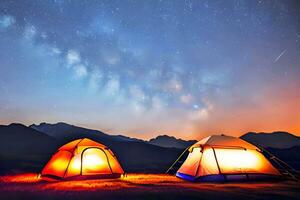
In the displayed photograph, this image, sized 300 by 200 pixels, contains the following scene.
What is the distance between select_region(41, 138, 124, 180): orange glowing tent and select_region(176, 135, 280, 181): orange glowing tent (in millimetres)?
3900

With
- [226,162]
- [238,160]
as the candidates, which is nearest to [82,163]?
[226,162]

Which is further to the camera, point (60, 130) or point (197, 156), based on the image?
point (60, 130)

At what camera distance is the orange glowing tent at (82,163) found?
13.2m

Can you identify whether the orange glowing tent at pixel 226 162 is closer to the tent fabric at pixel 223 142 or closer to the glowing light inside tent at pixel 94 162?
the tent fabric at pixel 223 142

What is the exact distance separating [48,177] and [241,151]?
386 inches

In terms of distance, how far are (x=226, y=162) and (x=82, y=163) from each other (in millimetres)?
6852

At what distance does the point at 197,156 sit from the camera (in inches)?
533

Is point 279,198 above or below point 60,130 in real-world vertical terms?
below

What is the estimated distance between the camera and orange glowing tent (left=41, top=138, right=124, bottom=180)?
13.2 metres

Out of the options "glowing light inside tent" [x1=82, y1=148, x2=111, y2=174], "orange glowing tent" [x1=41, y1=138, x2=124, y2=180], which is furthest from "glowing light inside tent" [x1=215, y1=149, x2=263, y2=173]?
"glowing light inside tent" [x1=82, y1=148, x2=111, y2=174]

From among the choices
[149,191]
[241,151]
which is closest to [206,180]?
[241,151]

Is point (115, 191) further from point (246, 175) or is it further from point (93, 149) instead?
point (246, 175)

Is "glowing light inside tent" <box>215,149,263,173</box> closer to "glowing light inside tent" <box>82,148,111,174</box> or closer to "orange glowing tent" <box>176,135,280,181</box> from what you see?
"orange glowing tent" <box>176,135,280,181</box>

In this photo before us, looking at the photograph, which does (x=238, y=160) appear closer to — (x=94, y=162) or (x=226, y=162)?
(x=226, y=162)
